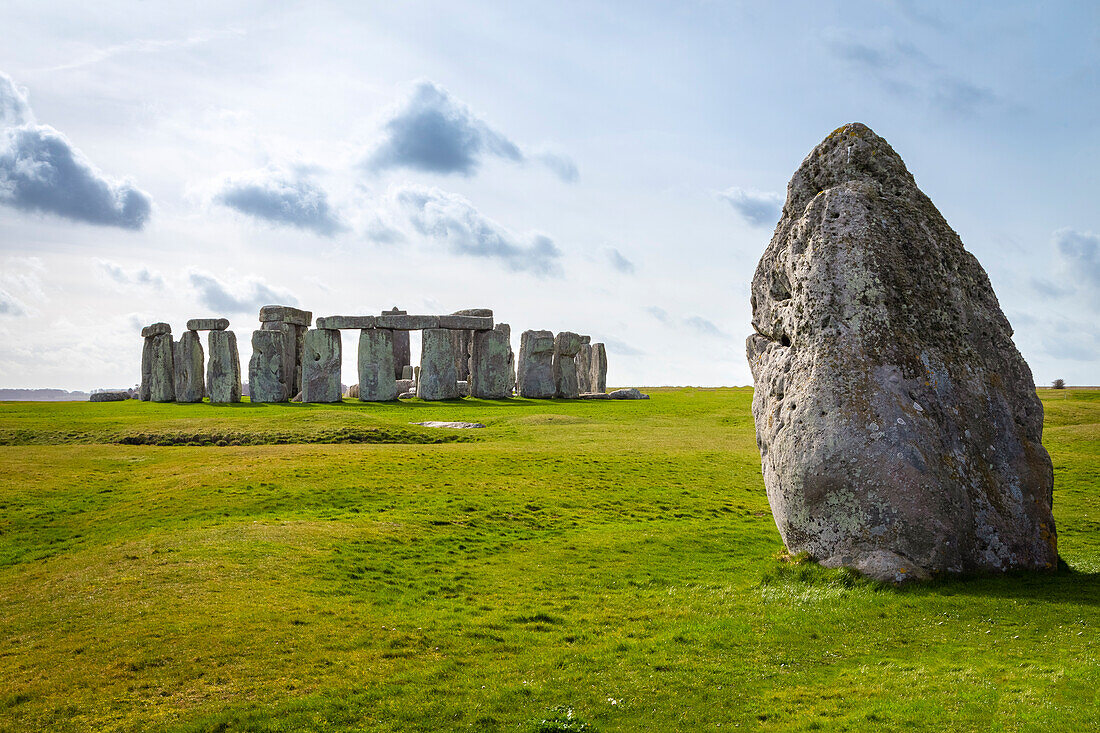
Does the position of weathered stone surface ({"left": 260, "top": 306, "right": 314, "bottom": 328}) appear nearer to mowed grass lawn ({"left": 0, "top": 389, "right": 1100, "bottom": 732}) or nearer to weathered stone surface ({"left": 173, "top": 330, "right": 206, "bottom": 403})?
weathered stone surface ({"left": 173, "top": 330, "right": 206, "bottom": 403})

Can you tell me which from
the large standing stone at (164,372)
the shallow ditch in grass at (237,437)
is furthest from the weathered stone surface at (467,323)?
the shallow ditch in grass at (237,437)

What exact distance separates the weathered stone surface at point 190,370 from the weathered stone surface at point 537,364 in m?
18.7

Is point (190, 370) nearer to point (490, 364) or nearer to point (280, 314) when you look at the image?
point (280, 314)

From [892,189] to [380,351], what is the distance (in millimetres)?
36019

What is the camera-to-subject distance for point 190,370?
4772 cm

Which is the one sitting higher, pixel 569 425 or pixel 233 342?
pixel 233 342

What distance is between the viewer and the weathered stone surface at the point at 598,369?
206 feet

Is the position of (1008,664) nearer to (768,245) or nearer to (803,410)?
(803,410)

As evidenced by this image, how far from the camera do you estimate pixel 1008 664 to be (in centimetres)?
825

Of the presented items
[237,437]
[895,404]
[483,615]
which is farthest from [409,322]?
[895,404]

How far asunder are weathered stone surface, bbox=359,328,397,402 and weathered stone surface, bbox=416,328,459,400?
1.89 m

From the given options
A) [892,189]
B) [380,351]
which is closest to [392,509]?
[892,189]

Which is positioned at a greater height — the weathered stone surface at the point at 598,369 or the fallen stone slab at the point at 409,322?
the fallen stone slab at the point at 409,322

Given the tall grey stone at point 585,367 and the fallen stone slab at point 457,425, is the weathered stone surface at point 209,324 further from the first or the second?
the tall grey stone at point 585,367
